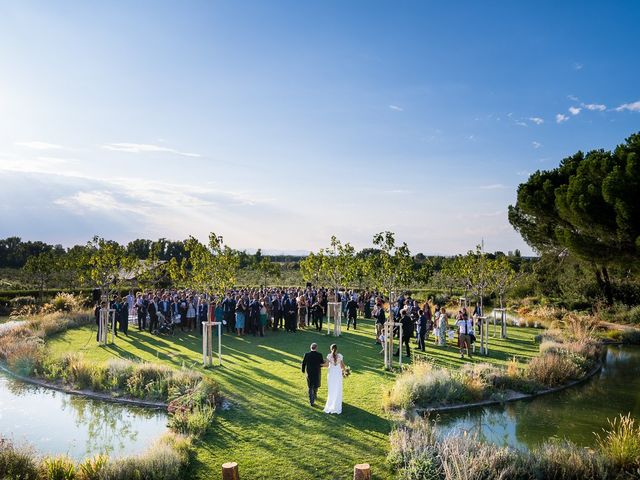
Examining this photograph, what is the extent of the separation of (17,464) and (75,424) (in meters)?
3.45

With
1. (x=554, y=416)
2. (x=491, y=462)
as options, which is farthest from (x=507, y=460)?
(x=554, y=416)

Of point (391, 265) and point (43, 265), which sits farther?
point (43, 265)

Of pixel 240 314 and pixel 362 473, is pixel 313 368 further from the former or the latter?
pixel 240 314

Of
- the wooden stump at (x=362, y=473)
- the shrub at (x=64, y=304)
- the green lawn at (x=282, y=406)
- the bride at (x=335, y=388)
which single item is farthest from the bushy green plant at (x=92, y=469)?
the shrub at (x=64, y=304)

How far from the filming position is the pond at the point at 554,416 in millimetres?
10930

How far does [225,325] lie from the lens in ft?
79.4

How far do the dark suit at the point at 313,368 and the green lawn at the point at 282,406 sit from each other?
38cm

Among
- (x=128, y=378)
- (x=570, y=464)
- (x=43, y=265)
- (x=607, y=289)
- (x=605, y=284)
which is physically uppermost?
(x=43, y=265)

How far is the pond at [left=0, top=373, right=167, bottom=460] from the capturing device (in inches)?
390

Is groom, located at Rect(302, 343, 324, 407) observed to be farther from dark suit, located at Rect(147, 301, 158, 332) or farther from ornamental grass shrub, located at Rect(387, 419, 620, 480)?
dark suit, located at Rect(147, 301, 158, 332)

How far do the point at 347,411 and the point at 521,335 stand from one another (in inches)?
679

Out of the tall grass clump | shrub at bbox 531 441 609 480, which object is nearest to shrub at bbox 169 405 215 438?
the tall grass clump

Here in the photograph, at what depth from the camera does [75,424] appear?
11250mm

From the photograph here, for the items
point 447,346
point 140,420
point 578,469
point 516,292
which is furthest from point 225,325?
point 516,292
